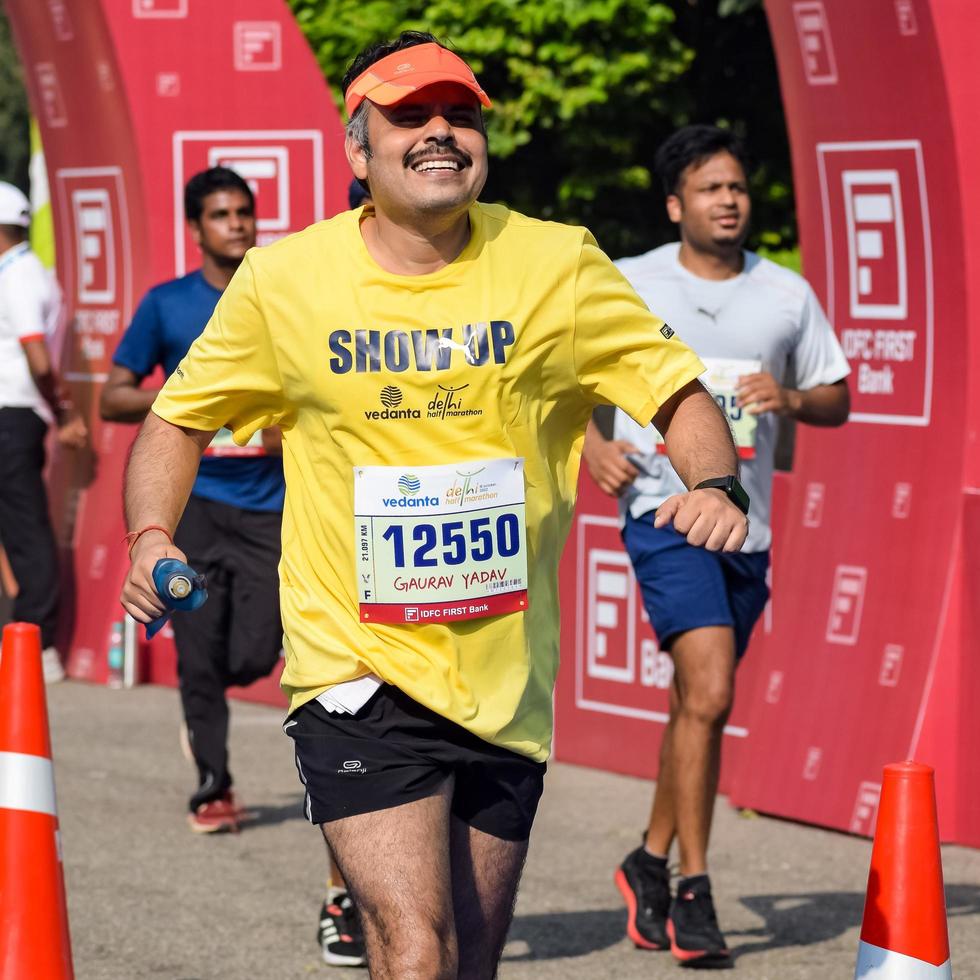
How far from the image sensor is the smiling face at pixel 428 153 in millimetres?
3838

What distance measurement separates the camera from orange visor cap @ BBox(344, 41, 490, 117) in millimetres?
3840

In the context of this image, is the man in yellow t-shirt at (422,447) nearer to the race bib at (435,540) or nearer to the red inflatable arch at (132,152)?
the race bib at (435,540)

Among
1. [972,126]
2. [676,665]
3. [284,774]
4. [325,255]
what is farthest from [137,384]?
[325,255]

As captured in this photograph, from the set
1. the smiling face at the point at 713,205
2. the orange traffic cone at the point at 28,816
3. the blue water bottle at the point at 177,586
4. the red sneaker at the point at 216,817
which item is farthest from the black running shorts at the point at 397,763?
the red sneaker at the point at 216,817

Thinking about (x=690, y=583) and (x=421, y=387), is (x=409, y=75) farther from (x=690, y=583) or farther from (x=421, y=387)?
(x=690, y=583)

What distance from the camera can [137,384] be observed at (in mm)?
7363

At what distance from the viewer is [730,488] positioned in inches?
144

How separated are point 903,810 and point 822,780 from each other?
3.27m

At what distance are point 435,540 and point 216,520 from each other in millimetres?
3400

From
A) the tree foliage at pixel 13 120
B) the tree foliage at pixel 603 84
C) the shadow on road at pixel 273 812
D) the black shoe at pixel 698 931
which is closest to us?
the black shoe at pixel 698 931

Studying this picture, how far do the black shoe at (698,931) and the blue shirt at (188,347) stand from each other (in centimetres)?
219

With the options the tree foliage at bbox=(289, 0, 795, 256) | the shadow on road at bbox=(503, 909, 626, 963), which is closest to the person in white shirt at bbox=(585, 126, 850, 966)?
the shadow on road at bbox=(503, 909, 626, 963)

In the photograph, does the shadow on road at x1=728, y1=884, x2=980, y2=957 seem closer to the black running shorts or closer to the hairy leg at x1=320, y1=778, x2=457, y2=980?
the black running shorts

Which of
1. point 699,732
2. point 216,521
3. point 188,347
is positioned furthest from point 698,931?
point 188,347
